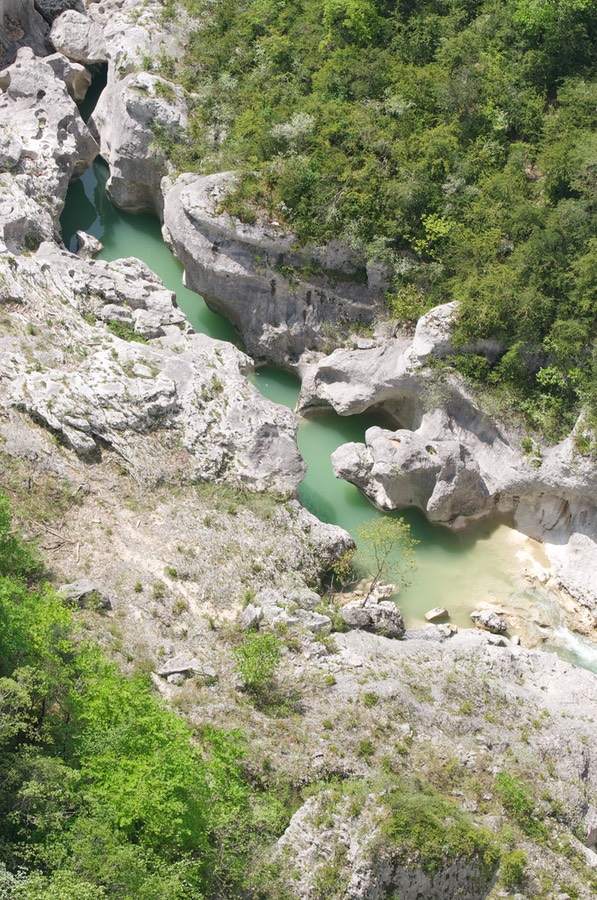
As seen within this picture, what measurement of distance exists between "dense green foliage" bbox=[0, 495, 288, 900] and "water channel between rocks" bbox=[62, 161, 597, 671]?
402 inches

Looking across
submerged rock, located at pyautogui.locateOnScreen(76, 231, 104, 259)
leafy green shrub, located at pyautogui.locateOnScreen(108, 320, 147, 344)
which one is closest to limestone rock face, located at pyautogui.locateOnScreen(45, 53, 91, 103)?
submerged rock, located at pyautogui.locateOnScreen(76, 231, 104, 259)

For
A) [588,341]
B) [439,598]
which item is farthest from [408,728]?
[588,341]

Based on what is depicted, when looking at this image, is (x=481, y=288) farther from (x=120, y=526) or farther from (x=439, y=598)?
(x=120, y=526)

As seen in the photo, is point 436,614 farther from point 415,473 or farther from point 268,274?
point 268,274

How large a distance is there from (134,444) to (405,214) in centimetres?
1197

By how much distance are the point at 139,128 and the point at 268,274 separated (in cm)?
775

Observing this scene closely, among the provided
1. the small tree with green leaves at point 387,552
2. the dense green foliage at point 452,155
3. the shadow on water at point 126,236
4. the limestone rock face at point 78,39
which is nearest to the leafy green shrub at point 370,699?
the small tree with green leaves at point 387,552

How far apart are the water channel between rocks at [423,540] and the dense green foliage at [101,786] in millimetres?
10211

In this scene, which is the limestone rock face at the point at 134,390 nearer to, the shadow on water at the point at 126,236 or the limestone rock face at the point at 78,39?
the shadow on water at the point at 126,236

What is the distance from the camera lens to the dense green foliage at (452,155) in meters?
26.5

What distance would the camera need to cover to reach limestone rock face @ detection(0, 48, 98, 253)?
2936cm

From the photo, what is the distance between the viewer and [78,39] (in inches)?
1400

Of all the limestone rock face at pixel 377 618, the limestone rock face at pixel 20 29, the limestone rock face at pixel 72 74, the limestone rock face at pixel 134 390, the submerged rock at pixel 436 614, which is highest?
the limestone rock face at pixel 20 29

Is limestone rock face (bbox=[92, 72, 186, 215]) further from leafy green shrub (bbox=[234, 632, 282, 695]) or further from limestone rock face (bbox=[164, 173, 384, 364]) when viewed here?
leafy green shrub (bbox=[234, 632, 282, 695])
